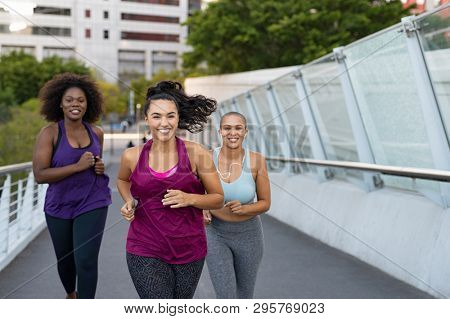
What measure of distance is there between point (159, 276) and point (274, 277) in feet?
8.78

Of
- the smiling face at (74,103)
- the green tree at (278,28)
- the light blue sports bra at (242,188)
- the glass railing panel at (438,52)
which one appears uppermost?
the green tree at (278,28)

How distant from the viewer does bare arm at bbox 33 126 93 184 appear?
3934 mm

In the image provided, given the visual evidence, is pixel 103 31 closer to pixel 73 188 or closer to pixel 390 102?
pixel 390 102

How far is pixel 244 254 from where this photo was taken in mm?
3850

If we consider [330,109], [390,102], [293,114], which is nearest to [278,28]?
[293,114]

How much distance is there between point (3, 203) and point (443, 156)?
396 centimetres

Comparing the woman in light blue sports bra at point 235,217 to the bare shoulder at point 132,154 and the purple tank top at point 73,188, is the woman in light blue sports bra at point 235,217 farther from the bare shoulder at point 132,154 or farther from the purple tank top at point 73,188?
the bare shoulder at point 132,154

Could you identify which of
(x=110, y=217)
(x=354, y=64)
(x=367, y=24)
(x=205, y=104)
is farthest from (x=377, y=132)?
(x=367, y=24)

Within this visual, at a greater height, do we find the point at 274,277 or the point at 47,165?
the point at 47,165

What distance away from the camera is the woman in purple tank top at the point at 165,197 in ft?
9.52

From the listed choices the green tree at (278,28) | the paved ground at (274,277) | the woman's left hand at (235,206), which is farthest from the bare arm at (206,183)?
the green tree at (278,28)

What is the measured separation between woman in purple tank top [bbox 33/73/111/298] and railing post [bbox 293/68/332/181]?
199 inches

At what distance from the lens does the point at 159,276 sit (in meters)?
3.03
